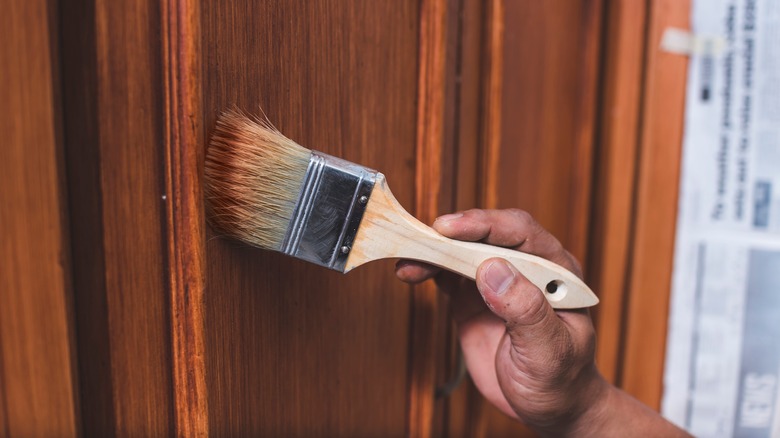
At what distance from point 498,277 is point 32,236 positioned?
0.29 m

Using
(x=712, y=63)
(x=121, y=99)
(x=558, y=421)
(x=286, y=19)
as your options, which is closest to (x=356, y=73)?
(x=286, y=19)

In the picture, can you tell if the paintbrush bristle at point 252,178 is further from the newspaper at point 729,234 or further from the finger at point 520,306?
the newspaper at point 729,234

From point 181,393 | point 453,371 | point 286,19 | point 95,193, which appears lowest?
point 453,371

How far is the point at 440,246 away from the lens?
0.44 metres

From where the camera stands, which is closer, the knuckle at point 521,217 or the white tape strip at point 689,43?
the knuckle at point 521,217

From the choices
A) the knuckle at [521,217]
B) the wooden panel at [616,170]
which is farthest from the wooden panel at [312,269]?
the wooden panel at [616,170]

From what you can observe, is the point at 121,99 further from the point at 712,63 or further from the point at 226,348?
the point at 712,63

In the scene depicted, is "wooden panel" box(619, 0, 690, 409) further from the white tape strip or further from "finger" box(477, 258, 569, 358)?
"finger" box(477, 258, 569, 358)

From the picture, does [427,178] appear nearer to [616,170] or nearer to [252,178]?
[252,178]

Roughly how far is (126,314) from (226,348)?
0.20ft

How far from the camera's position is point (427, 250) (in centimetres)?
44

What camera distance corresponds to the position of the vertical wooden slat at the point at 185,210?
331 millimetres

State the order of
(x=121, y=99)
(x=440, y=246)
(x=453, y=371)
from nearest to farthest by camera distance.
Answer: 1. (x=121, y=99)
2. (x=440, y=246)
3. (x=453, y=371)

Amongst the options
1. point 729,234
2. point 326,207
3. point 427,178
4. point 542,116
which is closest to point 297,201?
point 326,207
